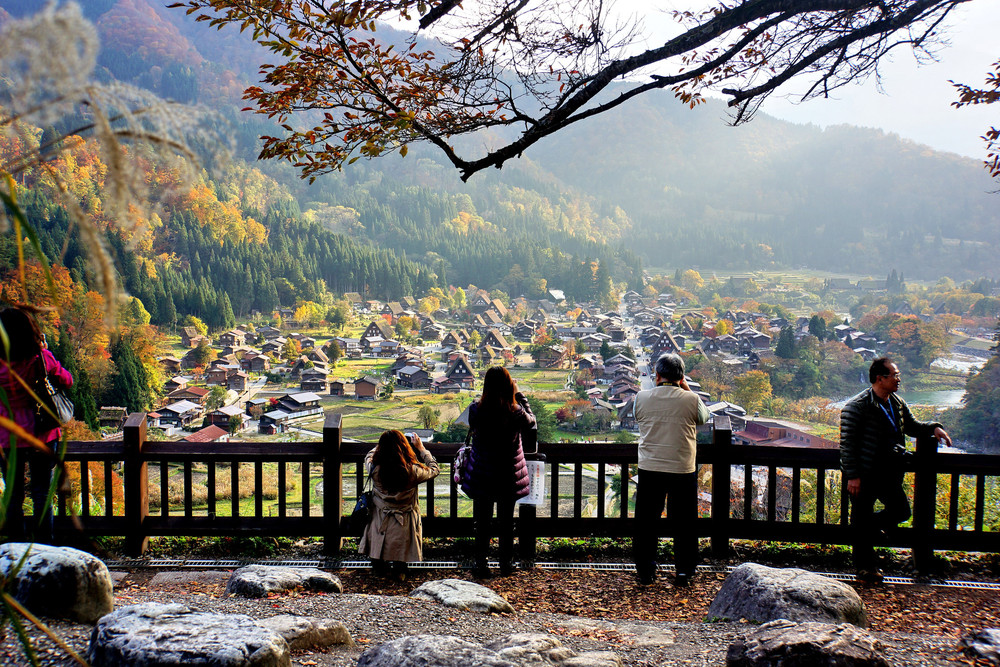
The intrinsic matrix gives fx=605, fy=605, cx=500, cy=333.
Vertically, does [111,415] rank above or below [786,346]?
below

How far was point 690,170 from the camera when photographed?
98.9 metres

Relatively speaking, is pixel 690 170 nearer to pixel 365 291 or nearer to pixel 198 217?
pixel 365 291

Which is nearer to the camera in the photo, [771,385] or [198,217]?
[771,385]

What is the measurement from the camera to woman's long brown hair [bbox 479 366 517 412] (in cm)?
367

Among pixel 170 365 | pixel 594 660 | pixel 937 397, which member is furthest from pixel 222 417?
pixel 937 397

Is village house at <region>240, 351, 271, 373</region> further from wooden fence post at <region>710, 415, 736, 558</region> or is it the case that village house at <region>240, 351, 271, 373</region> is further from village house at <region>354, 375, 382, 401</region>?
wooden fence post at <region>710, 415, 736, 558</region>

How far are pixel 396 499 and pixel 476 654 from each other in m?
1.91

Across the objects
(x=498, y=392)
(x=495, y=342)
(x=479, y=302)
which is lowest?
(x=495, y=342)

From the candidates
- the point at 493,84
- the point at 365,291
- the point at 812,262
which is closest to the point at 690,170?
the point at 812,262

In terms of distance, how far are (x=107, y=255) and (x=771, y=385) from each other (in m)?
44.0

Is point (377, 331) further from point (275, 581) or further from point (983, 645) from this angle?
point (983, 645)

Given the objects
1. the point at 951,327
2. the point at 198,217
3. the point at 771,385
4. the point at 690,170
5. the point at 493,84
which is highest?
the point at 690,170

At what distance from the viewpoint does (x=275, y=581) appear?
3350mm

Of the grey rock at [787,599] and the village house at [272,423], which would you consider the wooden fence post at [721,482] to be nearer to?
the grey rock at [787,599]
